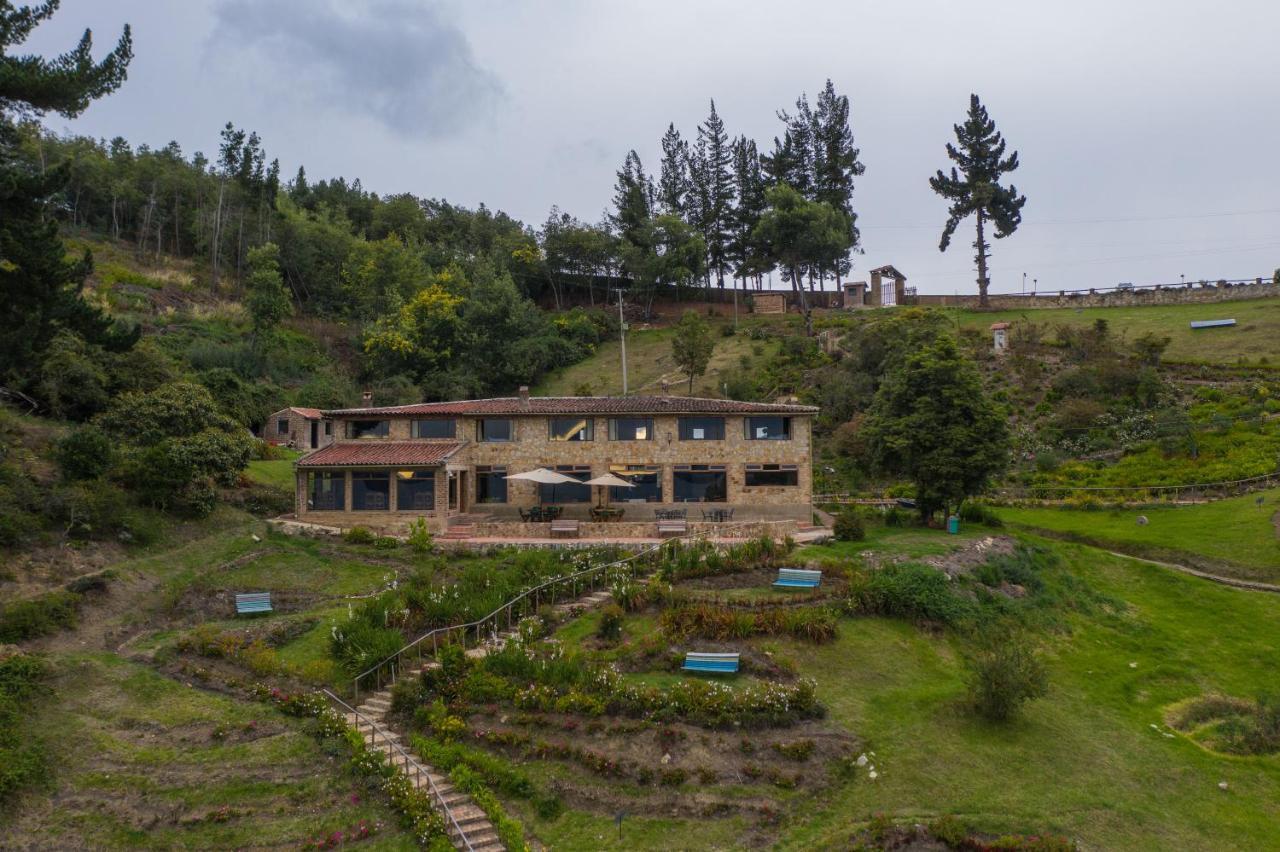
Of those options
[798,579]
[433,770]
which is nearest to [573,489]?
[798,579]

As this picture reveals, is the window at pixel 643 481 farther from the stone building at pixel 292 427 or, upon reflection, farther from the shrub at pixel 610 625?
the stone building at pixel 292 427

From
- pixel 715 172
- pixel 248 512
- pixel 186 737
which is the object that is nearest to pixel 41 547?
pixel 248 512

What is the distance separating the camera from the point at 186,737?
17.2m

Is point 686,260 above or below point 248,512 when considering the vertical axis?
above

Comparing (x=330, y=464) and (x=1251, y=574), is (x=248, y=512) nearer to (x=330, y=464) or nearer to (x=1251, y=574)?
(x=330, y=464)

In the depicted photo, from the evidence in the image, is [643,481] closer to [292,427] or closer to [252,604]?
[252,604]

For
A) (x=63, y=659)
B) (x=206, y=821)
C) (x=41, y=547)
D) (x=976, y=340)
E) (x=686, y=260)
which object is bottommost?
(x=206, y=821)

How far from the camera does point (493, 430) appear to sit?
3575 cm

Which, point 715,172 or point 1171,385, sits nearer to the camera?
point 1171,385

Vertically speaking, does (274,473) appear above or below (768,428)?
below

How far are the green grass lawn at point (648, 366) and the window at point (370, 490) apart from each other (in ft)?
96.3

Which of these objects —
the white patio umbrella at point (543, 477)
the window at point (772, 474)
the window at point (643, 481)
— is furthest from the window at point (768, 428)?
the white patio umbrella at point (543, 477)

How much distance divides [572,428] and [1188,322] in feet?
175

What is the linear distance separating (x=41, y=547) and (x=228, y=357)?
2913 cm
